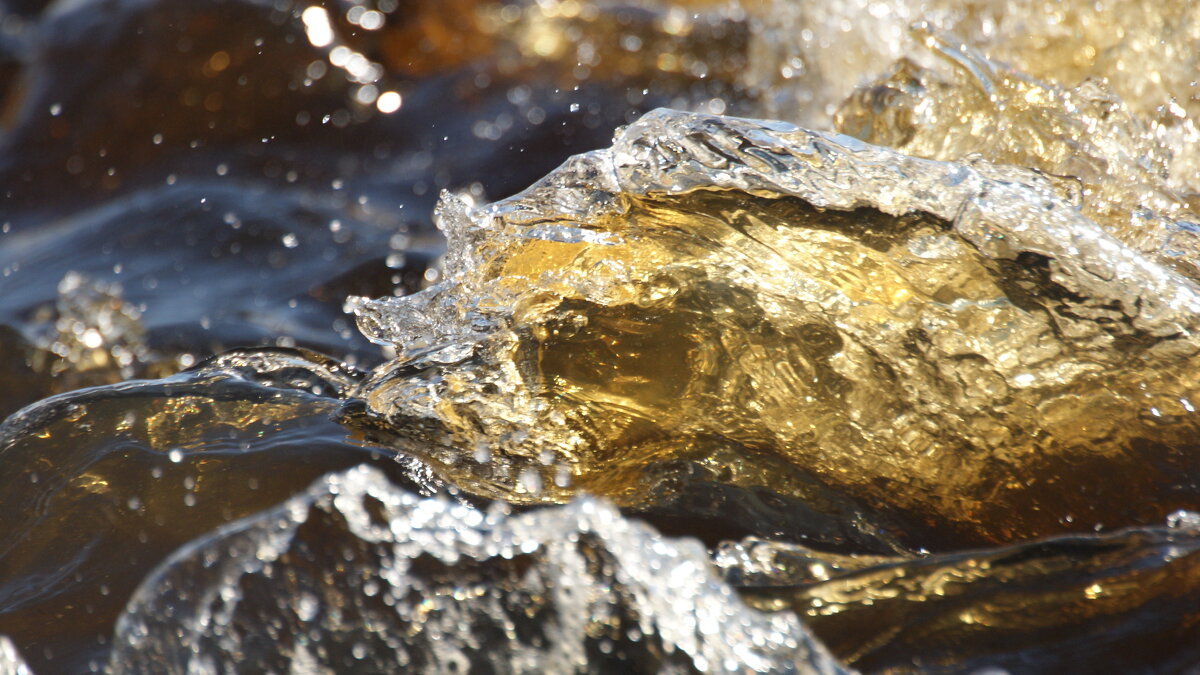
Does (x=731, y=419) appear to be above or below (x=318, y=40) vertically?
above

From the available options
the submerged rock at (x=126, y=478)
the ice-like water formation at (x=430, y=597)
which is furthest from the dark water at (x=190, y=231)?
the ice-like water formation at (x=430, y=597)

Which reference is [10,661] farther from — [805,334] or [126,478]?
[805,334]

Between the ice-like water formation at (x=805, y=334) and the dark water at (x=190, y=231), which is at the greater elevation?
the ice-like water formation at (x=805, y=334)

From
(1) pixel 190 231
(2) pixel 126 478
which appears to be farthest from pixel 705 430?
(1) pixel 190 231

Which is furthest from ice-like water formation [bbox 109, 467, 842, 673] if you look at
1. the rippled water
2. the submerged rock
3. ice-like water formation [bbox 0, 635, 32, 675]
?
the submerged rock

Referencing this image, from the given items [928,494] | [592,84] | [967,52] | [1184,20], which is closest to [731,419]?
[928,494]

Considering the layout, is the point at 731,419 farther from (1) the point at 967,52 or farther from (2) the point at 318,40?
(2) the point at 318,40

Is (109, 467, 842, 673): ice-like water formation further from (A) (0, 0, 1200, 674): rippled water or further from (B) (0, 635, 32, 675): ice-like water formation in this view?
(B) (0, 635, 32, 675): ice-like water formation

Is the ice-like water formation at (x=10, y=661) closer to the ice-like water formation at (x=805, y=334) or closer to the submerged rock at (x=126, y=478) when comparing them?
the submerged rock at (x=126, y=478)
